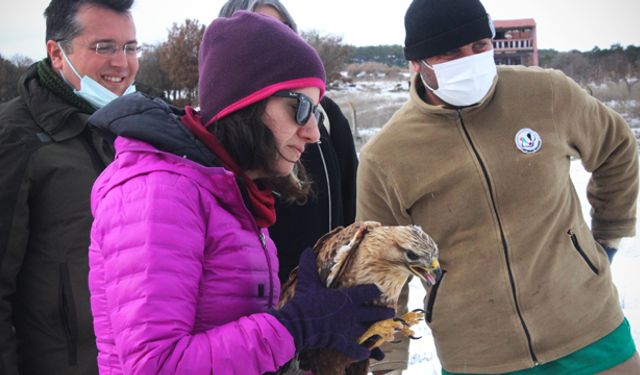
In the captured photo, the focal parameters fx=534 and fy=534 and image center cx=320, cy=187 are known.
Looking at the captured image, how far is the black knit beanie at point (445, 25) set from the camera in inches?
97.7

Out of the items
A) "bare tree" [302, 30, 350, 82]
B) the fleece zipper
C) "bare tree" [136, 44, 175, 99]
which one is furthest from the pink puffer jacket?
"bare tree" [302, 30, 350, 82]

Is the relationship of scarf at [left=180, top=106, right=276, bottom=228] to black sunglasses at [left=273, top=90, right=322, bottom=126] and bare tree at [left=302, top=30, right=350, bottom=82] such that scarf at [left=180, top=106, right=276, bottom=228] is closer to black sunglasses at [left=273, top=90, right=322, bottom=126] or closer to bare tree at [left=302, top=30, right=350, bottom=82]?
black sunglasses at [left=273, top=90, right=322, bottom=126]

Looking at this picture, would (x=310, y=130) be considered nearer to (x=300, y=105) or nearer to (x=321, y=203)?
(x=300, y=105)

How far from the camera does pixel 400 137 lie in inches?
102

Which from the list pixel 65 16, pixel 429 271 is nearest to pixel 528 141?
pixel 429 271

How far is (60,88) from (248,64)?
4.72 feet

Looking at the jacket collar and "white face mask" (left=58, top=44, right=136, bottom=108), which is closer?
the jacket collar

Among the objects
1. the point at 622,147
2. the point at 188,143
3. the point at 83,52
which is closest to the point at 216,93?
the point at 188,143

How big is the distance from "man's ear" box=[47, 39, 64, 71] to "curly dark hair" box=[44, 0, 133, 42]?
24mm

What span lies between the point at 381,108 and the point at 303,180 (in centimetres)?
2724

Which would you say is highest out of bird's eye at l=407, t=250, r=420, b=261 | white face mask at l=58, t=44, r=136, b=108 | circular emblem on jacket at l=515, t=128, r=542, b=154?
white face mask at l=58, t=44, r=136, b=108

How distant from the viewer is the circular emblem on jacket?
244 centimetres

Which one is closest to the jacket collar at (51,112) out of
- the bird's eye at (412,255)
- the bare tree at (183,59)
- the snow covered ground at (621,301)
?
the bird's eye at (412,255)

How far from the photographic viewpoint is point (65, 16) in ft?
8.58
